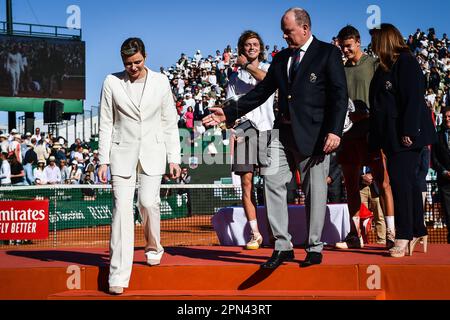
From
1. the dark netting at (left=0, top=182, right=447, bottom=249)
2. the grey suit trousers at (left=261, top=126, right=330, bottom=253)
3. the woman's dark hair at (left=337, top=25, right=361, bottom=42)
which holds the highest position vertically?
the woman's dark hair at (left=337, top=25, right=361, bottom=42)

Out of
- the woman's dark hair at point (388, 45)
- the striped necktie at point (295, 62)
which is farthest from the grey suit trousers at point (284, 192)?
the woman's dark hair at point (388, 45)

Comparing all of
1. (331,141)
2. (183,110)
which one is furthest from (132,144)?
(183,110)

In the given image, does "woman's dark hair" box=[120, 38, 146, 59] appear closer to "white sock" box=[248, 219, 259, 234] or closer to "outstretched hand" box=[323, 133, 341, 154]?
"outstretched hand" box=[323, 133, 341, 154]

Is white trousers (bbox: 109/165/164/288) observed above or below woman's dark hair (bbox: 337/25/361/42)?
below

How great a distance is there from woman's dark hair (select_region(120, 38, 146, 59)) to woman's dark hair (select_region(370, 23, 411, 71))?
224 centimetres

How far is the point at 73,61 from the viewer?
30.9 meters

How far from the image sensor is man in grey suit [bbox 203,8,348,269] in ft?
18.4

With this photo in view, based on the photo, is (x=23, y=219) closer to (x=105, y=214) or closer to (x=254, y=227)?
(x=105, y=214)

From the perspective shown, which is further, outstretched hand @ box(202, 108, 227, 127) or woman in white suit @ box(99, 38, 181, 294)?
outstretched hand @ box(202, 108, 227, 127)

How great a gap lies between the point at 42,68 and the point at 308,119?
26.6 metres

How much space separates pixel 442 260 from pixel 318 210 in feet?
4.03

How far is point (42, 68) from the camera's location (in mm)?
30359

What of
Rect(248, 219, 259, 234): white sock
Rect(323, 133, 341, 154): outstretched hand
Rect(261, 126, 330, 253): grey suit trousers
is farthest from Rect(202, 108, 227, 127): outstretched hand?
Rect(248, 219, 259, 234): white sock
